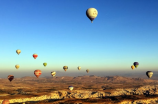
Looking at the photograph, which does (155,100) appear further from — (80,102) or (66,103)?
(66,103)

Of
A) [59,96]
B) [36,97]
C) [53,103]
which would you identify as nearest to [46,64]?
[59,96]

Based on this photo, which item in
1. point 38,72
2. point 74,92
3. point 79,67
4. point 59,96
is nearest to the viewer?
point 38,72

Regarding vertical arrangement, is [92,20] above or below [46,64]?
above

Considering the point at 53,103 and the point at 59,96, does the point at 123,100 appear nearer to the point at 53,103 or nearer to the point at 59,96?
the point at 53,103

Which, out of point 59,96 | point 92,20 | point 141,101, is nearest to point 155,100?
point 141,101

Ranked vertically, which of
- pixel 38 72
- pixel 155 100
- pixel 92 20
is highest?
pixel 92 20

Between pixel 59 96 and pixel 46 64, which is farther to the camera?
pixel 46 64

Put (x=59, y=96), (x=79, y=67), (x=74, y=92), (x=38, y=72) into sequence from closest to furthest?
(x=38, y=72) → (x=59, y=96) → (x=74, y=92) → (x=79, y=67)

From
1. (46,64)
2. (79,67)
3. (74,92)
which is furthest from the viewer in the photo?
(79,67)

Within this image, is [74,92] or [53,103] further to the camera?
[74,92]
